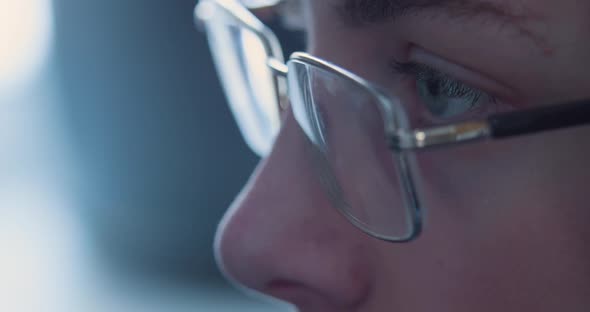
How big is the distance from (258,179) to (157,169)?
144 centimetres

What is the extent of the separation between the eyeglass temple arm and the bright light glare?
1.97 m

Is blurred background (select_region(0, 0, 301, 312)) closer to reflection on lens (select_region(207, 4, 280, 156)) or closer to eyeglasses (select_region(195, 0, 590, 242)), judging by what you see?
reflection on lens (select_region(207, 4, 280, 156))

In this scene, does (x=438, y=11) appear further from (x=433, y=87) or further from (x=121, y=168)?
(x=121, y=168)

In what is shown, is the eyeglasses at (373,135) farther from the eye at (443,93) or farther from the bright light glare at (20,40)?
the bright light glare at (20,40)

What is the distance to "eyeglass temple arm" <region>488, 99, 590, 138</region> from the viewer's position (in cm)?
50

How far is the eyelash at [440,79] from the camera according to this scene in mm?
572

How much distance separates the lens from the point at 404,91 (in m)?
0.61

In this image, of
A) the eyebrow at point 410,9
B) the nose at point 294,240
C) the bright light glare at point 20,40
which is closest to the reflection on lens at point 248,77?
the nose at point 294,240

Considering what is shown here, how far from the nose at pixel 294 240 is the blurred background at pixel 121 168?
1275 millimetres

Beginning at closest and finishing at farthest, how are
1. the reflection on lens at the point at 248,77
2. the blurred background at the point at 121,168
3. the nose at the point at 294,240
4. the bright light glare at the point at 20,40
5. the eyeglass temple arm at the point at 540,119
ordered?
the eyeglass temple arm at the point at 540,119, the nose at the point at 294,240, the reflection on lens at the point at 248,77, the blurred background at the point at 121,168, the bright light glare at the point at 20,40

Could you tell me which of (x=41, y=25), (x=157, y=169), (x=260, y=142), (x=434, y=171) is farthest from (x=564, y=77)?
(x=41, y=25)

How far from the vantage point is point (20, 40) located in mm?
2328

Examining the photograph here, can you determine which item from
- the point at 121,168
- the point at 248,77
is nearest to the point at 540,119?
the point at 248,77

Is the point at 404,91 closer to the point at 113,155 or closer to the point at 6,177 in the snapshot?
the point at 113,155
